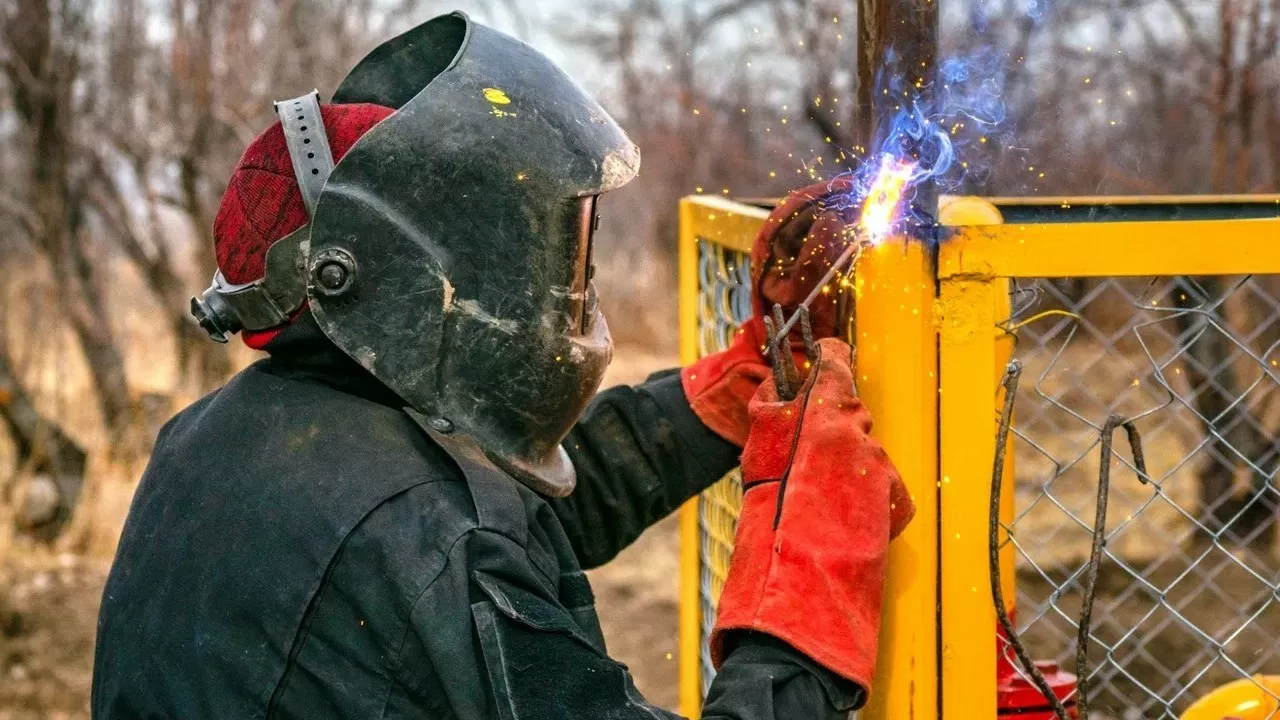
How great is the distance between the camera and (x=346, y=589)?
5.04ft

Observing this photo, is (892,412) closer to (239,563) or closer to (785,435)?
(785,435)

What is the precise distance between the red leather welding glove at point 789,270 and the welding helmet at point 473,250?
283mm

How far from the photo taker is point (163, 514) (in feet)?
5.60

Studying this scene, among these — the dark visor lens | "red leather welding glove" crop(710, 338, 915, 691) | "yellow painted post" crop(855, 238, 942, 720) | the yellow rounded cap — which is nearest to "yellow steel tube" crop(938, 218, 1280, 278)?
"yellow painted post" crop(855, 238, 942, 720)

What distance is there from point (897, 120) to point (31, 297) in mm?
7014

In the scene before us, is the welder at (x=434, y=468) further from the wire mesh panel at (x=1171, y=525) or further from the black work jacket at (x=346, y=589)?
the wire mesh panel at (x=1171, y=525)

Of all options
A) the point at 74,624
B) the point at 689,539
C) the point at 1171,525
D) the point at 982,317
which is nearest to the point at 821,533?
the point at 982,317

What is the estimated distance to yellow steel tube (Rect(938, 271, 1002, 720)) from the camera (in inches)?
64.9

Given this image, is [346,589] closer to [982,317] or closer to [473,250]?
[473,250]

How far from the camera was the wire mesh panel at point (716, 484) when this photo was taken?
8.19 ft

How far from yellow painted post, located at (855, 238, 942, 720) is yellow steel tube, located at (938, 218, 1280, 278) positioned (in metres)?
0.11

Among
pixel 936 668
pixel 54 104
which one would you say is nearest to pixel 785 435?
pixel 936 668

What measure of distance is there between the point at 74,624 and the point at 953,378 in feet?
17.2

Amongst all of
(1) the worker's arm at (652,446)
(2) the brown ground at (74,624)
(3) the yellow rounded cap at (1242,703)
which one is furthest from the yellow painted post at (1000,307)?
(2) the brown ground at (74,624)
